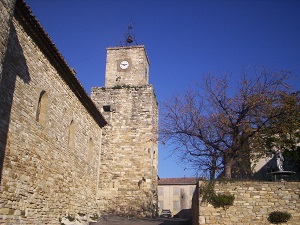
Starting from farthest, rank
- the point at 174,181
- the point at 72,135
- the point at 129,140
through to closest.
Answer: the point at 174,181 < the point at 129,140 < the point at 72,135

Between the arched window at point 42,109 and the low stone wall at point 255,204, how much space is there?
636 cm

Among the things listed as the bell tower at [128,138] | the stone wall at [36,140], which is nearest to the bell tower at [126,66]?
the bell tower at [128,138]

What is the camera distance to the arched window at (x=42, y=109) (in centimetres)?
1133

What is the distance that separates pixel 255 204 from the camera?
1109cm

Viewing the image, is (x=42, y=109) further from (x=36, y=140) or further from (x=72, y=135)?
(x=72, y=135)

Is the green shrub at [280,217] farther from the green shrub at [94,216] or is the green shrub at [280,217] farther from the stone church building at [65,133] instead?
the green shrub at [94,216]

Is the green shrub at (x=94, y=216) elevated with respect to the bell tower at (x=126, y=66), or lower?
lower

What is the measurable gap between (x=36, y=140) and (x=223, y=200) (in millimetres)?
6761

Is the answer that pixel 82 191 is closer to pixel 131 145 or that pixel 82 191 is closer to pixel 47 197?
pixel 47 197

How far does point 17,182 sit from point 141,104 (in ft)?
42.8

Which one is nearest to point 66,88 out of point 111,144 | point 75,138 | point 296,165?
point 75,138

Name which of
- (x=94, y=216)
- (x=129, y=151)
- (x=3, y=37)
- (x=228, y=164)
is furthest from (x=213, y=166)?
(x=3, y=37)

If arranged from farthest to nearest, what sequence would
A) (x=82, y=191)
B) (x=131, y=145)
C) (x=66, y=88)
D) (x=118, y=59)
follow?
1. (x=118, y=59)
2. (x=131, y=145)
3. (x=82, y=191)
4. (x=66, y=88)

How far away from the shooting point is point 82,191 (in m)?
15.8
